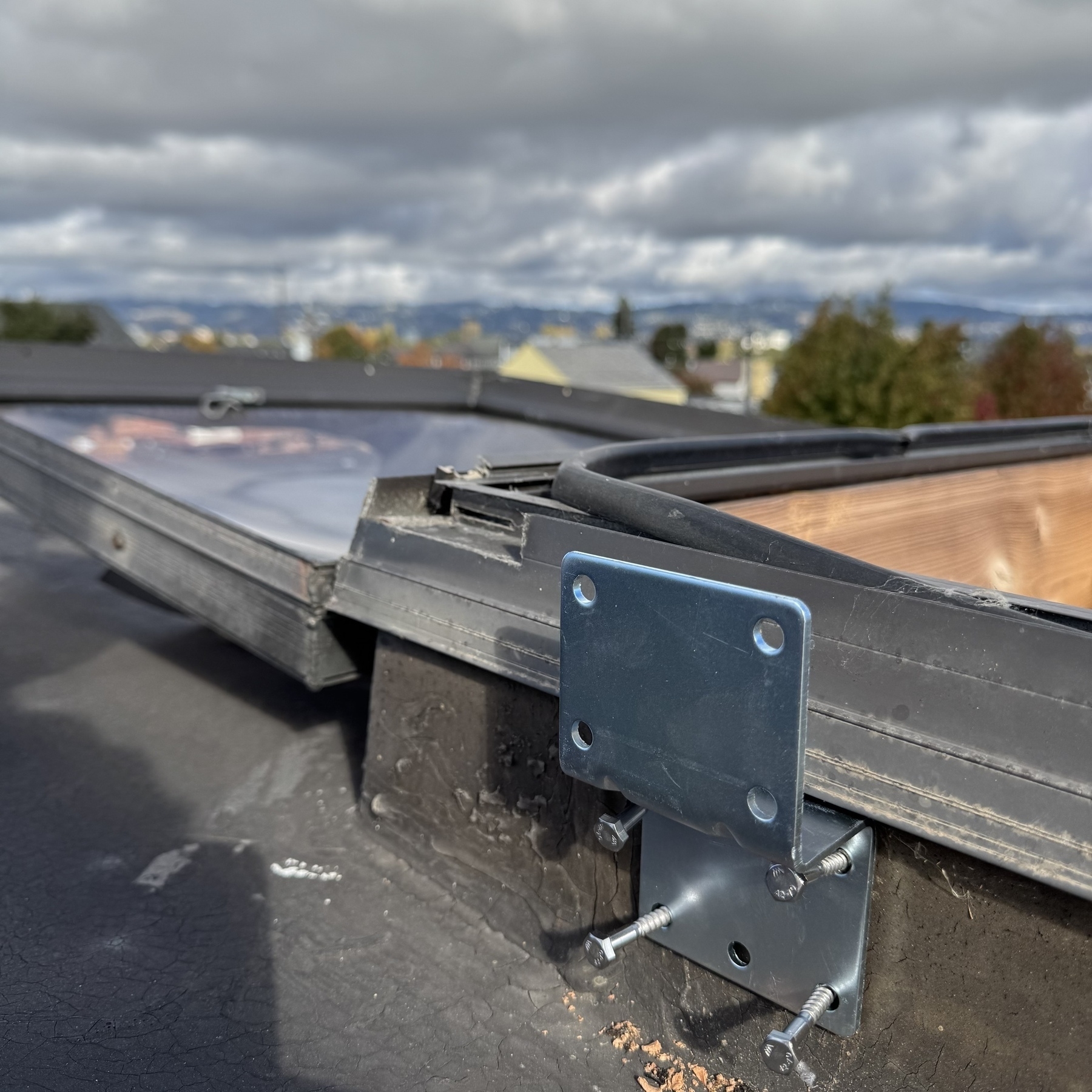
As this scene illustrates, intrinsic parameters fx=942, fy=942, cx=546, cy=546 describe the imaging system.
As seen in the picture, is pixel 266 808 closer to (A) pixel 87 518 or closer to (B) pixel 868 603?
(A) pixel 87 518

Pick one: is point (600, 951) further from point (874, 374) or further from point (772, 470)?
point (874, 374)

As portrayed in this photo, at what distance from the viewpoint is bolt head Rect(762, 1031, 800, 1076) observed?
96 centimetres

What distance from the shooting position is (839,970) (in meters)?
1.07

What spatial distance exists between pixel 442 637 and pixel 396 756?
33 cm

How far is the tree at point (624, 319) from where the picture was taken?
90750 millimetres

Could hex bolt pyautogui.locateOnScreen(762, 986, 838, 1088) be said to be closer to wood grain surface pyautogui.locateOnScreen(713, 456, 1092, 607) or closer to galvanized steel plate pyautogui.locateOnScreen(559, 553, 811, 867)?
galvanized steel plate pyautogui.locateOnScreen(559, 553, 811, 867)

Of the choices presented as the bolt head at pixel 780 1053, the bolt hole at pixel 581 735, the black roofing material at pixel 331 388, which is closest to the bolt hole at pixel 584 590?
the bolt hole at pixel 581 735

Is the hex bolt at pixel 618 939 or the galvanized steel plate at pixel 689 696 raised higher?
the galvanized steel plate at pixel 689 696

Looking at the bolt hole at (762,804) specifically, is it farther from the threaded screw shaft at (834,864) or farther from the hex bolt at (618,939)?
the hex bolt at (618,939)

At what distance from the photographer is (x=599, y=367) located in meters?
50.6

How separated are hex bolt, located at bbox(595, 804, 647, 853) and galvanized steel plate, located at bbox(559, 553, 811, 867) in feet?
0.23

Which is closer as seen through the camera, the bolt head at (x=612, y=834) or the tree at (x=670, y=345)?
the bolt head at (x=612, y=834)

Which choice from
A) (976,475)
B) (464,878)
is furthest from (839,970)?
(976,475)

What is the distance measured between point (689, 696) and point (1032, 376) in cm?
2658
